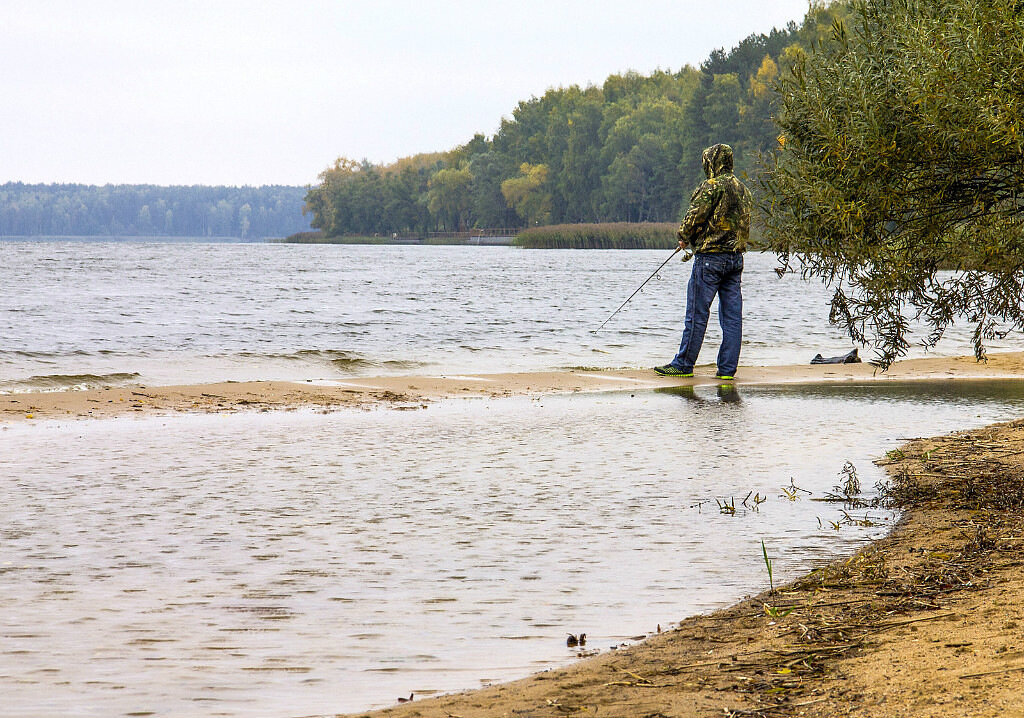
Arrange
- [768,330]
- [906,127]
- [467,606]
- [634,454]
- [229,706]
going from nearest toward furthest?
[229,706] → [467,606] → [906,127] → [634,454] → [768,330]

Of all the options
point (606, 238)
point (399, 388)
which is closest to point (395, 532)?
point (399, 388)

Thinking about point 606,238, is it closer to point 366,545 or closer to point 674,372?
point 674,372

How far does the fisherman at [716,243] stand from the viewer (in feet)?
43.7

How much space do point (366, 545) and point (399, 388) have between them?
8038 mm

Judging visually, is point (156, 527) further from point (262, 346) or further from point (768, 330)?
point (768, 330)

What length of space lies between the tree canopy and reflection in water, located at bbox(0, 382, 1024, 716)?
1403mm

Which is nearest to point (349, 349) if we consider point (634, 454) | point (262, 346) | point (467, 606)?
A: point (262, 346)

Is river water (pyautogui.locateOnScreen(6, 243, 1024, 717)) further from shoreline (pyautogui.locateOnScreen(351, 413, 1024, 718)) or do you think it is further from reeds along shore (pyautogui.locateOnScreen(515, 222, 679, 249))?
reeds along shore (pyautogui.locateOnScreen(515, 222, 679, 249))

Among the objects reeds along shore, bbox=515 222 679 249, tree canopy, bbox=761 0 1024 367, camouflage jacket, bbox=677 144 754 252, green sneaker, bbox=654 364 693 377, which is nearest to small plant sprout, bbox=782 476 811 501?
tree canopy, bbox=761 0 1024 367

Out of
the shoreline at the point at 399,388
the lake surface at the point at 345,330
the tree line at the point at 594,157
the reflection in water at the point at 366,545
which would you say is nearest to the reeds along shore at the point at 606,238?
the tree line at the point at 594,157

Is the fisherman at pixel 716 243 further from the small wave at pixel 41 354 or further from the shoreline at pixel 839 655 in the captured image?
the small wave at pixel 41 354

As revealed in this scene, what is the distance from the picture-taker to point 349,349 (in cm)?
2028

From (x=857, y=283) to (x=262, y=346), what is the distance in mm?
14838

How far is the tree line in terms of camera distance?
12269cm
